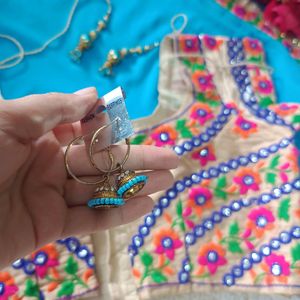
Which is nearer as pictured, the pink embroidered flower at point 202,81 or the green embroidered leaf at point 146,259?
the green embroidered leaf at point 146,259

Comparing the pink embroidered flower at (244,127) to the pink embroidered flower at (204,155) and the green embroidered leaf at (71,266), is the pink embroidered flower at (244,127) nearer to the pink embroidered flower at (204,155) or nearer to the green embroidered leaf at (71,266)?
the pink embroidered flower at (204,155)

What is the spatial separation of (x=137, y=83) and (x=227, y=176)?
11.2 inches

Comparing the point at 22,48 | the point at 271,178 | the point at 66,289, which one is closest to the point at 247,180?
the point at 271,178

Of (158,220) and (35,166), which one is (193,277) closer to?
(158,220)

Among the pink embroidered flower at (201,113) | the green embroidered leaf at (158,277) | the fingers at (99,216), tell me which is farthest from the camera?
the pink embroidered flower at (201,113)

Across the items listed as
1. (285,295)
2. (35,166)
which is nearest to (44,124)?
(35,166)

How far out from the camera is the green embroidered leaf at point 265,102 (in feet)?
3.08

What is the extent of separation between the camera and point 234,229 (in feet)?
2.67

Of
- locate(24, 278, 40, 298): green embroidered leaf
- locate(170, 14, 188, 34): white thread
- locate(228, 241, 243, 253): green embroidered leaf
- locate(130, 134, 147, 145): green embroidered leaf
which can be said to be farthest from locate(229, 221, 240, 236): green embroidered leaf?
locate(170, 14, 188, 34): white thread

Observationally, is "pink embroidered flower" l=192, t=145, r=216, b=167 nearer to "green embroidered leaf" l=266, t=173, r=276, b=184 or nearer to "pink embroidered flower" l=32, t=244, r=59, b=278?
"green embroidered leaf" l=266, t=173, r=276, b=184

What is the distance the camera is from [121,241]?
79cm

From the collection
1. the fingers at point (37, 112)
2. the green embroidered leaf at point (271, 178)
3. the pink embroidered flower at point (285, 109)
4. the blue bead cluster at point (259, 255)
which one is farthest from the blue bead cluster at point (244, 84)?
the fingers at point (37, 112)

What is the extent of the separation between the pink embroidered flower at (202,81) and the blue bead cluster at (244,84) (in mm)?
60

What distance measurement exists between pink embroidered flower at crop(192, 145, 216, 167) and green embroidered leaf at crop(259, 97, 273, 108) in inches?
6.7
